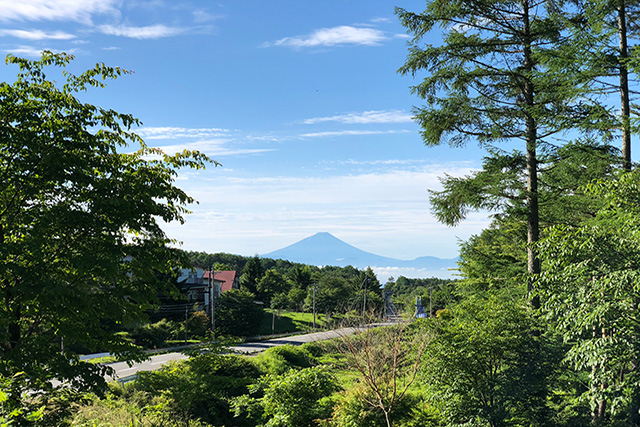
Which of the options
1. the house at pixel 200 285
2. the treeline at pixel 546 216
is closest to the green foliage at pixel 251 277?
the house at pixel 200 285

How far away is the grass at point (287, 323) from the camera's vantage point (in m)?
54.0

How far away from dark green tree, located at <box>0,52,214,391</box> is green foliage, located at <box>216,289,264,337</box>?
Answer: 119 ft

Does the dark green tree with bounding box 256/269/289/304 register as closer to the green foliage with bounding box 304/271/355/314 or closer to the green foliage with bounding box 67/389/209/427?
the green foliage with bounding box 304/271/355/314

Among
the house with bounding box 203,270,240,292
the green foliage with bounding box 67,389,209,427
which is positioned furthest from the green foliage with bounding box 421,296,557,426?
Answer: the house with bounding box 203,270,240,292

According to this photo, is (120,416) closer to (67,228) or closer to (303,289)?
(67,228)

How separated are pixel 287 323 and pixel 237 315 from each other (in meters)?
14.1

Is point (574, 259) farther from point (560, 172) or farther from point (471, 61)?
point (471, 61)

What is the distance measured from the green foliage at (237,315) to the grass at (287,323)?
18.1 ft

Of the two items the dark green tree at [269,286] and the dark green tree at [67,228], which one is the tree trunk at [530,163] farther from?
the dark green tree at [269,286]

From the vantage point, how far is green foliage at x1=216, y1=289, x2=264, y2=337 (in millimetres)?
44469

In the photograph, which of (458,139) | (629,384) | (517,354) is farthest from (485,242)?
(629,384)

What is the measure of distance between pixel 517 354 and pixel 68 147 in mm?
11076

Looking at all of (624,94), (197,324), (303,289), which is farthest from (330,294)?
(624,94)

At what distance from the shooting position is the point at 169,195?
30.9 feet
